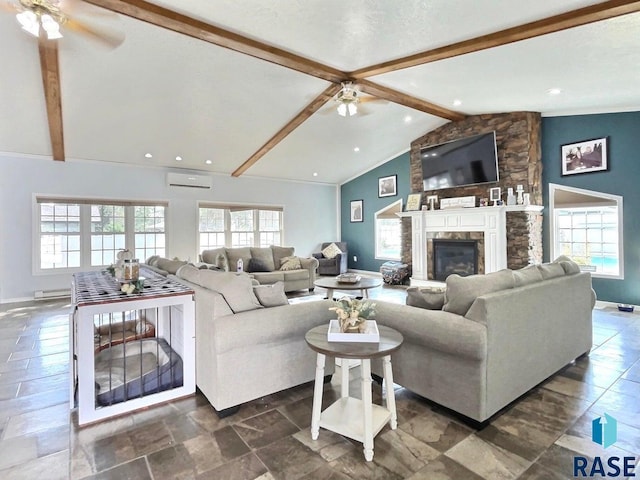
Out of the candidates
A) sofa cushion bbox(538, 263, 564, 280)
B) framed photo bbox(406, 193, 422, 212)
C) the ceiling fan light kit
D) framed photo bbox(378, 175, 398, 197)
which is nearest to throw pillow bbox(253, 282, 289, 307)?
sofa cushion bbox(538, 263, 564, 280)

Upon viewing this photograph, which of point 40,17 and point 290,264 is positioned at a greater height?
point 40,17

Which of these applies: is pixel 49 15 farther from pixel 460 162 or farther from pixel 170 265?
pixel 460 162

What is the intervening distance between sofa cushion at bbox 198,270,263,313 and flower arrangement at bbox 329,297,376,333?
0.74m

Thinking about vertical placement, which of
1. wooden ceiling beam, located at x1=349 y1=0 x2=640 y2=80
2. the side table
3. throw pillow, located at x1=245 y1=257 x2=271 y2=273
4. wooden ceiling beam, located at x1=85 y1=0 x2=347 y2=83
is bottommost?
the side table

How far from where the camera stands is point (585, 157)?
17.8 feet

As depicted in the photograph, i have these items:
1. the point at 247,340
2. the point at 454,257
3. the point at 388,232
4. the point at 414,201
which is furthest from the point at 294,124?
the point at 247,340

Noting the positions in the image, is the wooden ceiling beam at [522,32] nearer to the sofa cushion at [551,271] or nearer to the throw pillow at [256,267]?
the sofa cushion at [551,271]

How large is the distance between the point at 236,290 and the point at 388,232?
22.3 feet

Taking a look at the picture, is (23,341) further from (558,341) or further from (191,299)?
(558,341)

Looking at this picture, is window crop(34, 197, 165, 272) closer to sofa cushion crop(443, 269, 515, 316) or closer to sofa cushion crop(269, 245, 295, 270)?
sofa cushion crop(269, 245, 295, 270)

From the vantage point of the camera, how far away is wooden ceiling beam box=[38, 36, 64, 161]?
3615mm

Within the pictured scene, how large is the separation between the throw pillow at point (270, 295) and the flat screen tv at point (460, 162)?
17.3 feet

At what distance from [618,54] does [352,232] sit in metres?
6.85

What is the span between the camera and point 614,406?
2373mm
